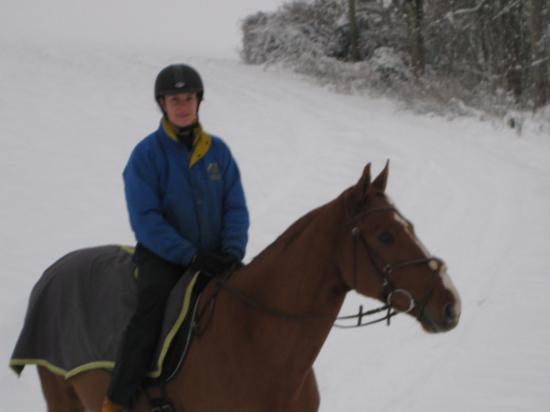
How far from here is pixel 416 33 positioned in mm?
20562

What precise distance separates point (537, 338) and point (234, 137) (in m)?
9.11

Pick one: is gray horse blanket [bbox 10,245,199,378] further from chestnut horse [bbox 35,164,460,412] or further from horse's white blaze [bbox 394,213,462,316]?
horse's white blaze [bbox 394,213,462,316]

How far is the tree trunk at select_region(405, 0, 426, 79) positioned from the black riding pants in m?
19.0

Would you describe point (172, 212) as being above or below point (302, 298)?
above

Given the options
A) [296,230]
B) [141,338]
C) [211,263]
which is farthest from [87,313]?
[296,230]

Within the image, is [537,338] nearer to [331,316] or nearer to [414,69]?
[331,316]

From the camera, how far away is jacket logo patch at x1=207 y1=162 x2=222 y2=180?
3352 mm

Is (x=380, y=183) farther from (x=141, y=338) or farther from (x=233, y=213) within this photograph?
(x=141, y=338)

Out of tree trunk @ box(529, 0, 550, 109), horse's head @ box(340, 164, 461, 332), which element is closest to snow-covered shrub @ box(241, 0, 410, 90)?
tree trunk @ box(529, 0, 550, 109)

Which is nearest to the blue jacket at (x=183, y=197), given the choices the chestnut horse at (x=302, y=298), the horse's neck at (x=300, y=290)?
the chestnut horse at (x=302, y=298)

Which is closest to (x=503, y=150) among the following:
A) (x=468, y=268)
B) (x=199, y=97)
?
(x=468, y=268)

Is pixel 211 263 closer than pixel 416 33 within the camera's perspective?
Yes

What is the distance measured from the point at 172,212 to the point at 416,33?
19005 mm

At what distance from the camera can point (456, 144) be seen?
13508 mm
